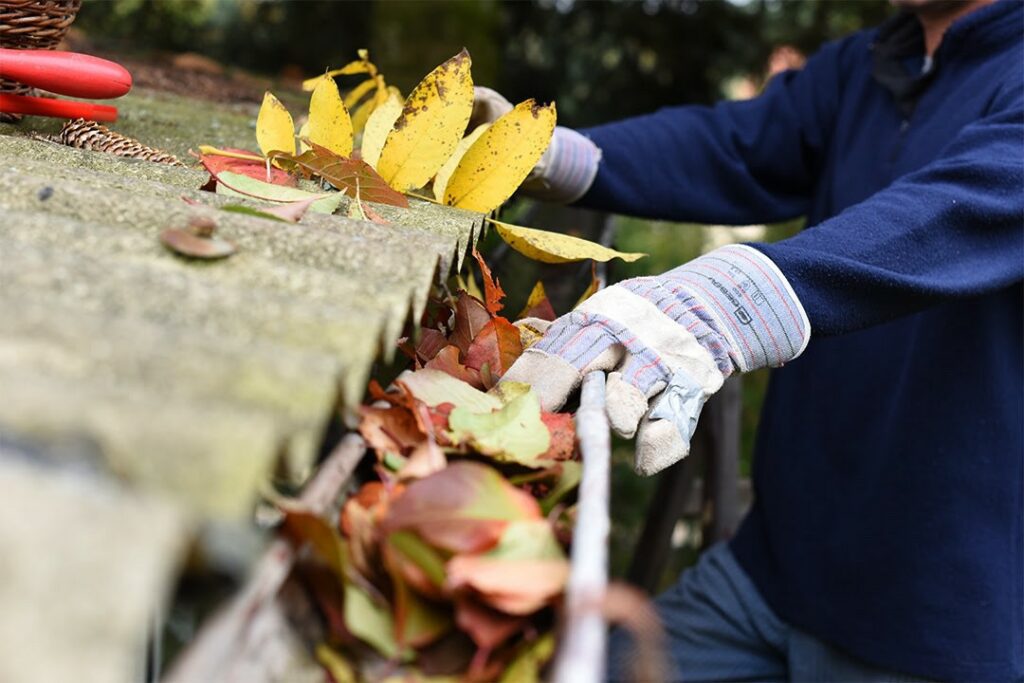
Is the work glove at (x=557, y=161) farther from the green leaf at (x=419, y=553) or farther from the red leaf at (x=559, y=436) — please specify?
the green leaf at (x=419, y=553)

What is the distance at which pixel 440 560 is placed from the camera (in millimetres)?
656

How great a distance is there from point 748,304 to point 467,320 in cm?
33

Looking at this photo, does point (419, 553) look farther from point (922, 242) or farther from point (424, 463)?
point (922, 242)

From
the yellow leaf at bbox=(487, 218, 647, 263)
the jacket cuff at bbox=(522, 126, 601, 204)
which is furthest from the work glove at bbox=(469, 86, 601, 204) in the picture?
the yellow leaf at bbox=(487, 218, 647, 263)

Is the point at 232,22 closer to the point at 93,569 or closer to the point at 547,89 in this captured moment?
the point at 547,89

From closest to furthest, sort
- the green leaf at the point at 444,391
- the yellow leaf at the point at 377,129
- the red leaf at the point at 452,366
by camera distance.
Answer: the green leaf at the point at 444,391
the red leaf at the point at 452,366
the yellow leaf at the point at 377,129

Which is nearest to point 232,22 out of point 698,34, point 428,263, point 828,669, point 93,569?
point 698,34

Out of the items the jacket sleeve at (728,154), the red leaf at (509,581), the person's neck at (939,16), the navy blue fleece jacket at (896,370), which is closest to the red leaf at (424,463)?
the red leaf at (509,581)

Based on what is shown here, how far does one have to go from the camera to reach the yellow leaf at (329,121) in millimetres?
1298

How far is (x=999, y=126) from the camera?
1492mm

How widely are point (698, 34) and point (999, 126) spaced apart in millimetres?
3681

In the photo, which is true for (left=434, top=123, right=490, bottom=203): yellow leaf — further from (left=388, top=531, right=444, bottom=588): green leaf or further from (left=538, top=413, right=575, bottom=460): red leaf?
(left=388, top=531, right=444, bottom=588): green leaf

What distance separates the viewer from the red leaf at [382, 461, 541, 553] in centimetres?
67

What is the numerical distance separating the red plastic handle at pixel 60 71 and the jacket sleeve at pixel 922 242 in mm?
867
